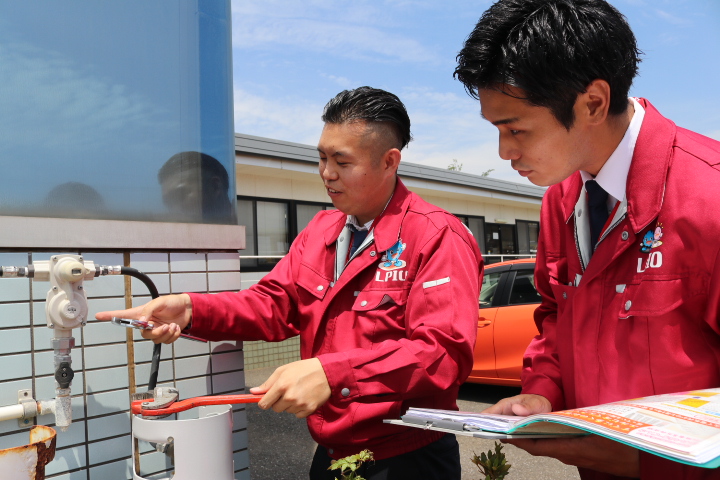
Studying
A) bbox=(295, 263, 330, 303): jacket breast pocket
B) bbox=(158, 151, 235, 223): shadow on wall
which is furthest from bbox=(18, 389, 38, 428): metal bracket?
bbox=(295, 263, 330, 303): jacket breast pocket

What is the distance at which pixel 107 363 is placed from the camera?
2.22 m

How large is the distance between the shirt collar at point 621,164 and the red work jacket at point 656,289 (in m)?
0.03

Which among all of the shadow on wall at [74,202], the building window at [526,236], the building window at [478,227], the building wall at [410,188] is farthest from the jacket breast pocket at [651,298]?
the building window at [526,236]

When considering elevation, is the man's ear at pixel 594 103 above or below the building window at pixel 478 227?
below

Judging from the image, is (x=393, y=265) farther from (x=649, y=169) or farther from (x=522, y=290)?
(x=522, y=290)

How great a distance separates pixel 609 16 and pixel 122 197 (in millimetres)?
1878

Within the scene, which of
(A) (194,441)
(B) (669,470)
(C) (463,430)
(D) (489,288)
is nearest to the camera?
(C) (463,430)

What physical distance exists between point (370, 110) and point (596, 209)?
1.00m

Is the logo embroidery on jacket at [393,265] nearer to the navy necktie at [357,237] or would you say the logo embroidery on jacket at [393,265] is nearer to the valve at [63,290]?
the navy necktie at [357,237]

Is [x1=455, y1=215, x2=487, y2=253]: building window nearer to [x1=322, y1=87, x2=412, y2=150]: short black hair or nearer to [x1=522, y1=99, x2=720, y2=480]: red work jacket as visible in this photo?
[x1=322, y1=87, x2=412, y2=150]: short black hair

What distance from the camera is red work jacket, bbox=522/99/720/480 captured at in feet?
4.08

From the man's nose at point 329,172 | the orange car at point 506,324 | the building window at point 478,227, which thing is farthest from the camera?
the building window at point 478,227

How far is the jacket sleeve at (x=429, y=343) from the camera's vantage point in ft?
5.16

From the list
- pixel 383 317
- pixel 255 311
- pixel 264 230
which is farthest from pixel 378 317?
pixel 264 230
